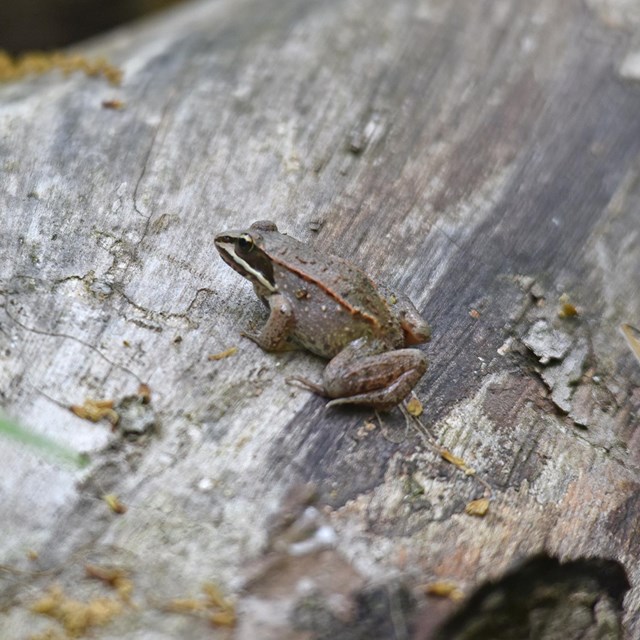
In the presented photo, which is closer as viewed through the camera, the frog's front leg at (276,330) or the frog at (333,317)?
the frog at (333,317)

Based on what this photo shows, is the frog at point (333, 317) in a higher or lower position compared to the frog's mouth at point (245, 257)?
lower

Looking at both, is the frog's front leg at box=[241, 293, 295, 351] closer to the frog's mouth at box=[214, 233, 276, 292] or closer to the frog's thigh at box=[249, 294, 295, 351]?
the frog's thigh at box=[249, 294, 295, 351]

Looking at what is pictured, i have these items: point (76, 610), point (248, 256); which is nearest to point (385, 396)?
point (248, 256)

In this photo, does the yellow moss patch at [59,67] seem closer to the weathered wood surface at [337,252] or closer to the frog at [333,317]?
the weathered wood surface at [337,252]

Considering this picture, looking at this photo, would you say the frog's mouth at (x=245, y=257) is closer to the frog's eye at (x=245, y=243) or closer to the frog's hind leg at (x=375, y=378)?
the frog's eye at (x=245, y=243)

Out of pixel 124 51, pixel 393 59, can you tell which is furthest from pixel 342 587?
pixel 124 51

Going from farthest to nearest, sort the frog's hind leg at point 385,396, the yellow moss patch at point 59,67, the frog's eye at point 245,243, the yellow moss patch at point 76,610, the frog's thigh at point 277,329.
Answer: the yellow moss patch at point 59,67 → the frog's eye at point 245,243 → the frog's thigh at point 277,329 → the frog's hind leg at point 385,396 → the yellow moss patch at point 76,610

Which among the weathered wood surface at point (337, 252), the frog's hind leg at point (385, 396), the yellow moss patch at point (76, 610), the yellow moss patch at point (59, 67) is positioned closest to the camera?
the yellow moss patch at point (76, 610)

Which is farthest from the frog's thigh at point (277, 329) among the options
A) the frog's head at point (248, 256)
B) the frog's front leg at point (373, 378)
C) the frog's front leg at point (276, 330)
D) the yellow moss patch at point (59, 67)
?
the yellow moss patch at point (59, 67)

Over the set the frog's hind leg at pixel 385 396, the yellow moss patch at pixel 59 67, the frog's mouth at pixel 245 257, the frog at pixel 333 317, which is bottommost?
the frog's hind leg at pixel 385 396
